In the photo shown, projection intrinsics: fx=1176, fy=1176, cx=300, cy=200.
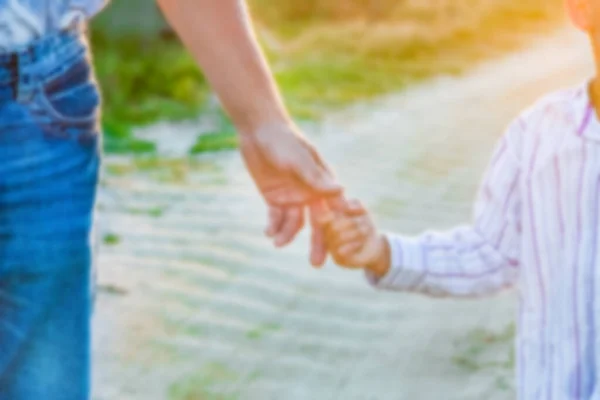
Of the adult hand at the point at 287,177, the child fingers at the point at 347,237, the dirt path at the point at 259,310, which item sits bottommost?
the dirt path at the point at 259,310

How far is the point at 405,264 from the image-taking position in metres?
2.25

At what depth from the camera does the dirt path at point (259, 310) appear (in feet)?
11.9

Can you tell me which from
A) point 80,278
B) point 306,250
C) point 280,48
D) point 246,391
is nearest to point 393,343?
point 246,391

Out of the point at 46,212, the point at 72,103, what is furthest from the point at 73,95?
the point at 46,212

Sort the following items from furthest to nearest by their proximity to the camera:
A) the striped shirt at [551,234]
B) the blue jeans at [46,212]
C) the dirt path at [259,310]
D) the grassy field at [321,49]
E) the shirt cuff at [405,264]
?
1. the grassy field at [321,49]
2. the dirt path at [259,310]
3. the shirt cuff at [405,264]
4. the striped shirt at [551,234]
5. the blue jeans at [46,212]

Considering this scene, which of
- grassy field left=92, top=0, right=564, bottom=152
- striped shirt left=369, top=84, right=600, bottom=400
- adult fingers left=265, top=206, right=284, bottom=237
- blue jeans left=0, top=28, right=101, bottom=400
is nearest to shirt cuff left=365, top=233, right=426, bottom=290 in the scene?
striped shirt left=369, top=84, right=600, bottom=400

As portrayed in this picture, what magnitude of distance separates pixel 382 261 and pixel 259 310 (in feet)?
6.67

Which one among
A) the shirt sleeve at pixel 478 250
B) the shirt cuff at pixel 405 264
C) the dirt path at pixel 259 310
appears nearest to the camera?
the shirt sleeve at pixel 478 250

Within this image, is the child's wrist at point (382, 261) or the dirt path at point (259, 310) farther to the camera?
the dirt path at point (259, 310)

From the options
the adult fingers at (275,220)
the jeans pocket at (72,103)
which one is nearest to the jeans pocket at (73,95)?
the jeans pocket at (72,103)

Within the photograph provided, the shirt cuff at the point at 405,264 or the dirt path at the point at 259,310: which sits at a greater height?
the shirt cuff at the point at 405,264

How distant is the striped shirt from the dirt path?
1451 mm

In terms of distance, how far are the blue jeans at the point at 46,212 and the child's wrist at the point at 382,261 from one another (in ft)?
2.24

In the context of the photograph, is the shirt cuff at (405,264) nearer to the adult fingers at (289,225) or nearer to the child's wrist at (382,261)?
the child's wrist at (382,261)
